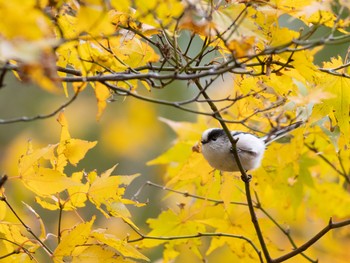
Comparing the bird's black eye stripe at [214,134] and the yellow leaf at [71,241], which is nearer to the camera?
the yellow leaf at [71,241]

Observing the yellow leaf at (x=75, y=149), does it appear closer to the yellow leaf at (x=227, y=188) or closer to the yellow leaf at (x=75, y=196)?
the yellow leaf at (x=75, y=196)

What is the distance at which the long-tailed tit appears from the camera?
1.97 m

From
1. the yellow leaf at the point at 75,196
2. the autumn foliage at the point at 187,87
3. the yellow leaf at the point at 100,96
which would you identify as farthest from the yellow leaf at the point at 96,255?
the yellow leaf at the point at 100,96

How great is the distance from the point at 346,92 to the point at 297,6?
0.99ft

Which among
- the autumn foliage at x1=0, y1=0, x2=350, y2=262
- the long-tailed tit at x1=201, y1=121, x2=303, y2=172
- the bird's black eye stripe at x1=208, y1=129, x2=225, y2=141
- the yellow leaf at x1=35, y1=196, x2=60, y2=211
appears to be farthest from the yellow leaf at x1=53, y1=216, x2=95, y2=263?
the bird's black eye stripe at x1=208, y1=129, x2=225, y2=141

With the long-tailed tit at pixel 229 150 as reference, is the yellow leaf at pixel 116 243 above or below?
below

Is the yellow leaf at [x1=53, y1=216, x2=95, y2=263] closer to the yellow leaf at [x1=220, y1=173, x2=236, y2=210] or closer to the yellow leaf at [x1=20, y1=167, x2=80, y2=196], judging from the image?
the yellow leaf at [x1=20, y1=167, x2=80, y2=196]

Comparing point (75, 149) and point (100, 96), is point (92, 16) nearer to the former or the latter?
point (100, 96)

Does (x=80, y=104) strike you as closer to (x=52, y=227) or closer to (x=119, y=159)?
(x=119, y=159)

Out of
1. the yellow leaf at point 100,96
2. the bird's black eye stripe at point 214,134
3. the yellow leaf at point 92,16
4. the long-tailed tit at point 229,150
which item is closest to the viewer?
the yellow leaf at point 92,16

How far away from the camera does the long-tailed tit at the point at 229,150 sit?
1.97m

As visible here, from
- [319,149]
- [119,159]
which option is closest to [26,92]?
[119,159]

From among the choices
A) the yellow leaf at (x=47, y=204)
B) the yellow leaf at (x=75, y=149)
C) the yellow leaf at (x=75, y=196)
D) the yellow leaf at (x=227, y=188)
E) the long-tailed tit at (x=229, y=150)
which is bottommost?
the yellow leaf at (x=47, y=204)

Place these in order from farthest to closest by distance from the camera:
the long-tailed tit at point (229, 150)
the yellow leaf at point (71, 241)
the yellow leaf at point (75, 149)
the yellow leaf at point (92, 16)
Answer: the long-tailed tit at point (229, 150) → the yellow leaf at point (75, 149) → the yellow leaf at point (71, 241) → the yellow leaf at point (92, 16)
